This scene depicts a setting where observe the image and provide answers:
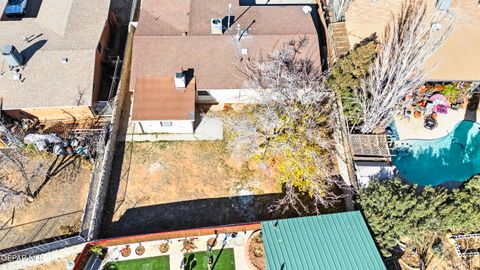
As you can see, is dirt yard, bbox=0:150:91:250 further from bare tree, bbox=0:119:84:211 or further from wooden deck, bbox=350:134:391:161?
wooden deck, bbox=350:134:391:161

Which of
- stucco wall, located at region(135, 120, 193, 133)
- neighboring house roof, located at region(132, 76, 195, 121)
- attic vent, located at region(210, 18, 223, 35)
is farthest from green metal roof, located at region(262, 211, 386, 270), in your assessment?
attic vent, located at region(210, 18, 223, 35)

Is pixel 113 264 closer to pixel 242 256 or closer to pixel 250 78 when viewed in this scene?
pixel 242 256

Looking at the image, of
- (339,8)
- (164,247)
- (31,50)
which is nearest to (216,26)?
(339,8)

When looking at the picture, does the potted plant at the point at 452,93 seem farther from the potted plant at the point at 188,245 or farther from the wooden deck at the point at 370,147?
the potted plant at the point at 188,245

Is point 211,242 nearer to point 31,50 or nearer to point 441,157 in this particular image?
point 441,157

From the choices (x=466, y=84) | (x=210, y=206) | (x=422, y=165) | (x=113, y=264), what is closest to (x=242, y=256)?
(x=210, y=206)

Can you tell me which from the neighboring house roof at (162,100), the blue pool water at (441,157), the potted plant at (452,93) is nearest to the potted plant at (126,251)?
the neighboring house roof at (162,100)

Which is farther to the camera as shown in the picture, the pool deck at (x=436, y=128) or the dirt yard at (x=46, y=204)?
the pool deck at (x=436, y=128)
